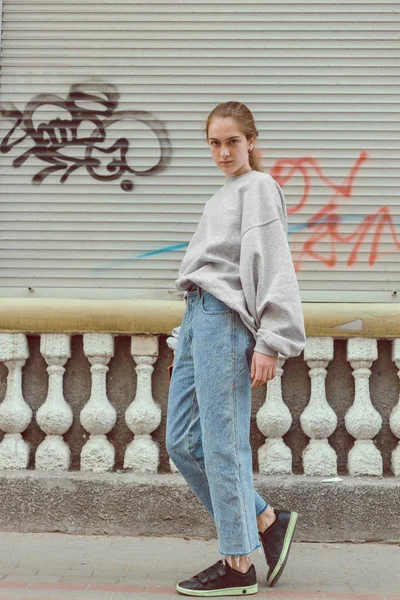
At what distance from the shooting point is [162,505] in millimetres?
4324

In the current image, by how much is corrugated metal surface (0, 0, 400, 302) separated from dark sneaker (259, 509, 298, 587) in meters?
2.20

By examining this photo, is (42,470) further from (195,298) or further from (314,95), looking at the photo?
(314,95)

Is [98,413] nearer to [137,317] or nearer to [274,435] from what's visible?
[137,317]

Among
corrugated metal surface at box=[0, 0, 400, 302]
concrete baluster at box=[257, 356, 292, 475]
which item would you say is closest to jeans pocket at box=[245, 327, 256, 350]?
concrete baluster at box=[257, 356, 292, 475]

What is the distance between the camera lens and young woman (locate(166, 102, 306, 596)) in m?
3.22

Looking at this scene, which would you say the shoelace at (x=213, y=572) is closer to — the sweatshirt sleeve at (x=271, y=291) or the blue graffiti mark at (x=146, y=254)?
the sweatshirt sleeve at (x=271, y=291)

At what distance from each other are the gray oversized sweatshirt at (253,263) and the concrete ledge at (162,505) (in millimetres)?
1336

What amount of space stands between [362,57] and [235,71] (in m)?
0.83

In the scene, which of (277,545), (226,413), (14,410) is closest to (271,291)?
(226,413)

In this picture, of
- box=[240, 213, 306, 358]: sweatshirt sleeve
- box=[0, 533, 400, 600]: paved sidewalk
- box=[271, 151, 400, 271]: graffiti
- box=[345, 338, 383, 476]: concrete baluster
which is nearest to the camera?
box=[240, 213, 306, 358]: sweatshirt sleeve

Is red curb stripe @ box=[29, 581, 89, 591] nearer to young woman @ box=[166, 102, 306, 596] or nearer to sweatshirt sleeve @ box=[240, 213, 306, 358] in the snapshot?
young woman @ box=[166, 102, 306, 596]

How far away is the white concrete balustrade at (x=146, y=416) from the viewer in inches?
173

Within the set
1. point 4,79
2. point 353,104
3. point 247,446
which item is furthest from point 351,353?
point 4,79

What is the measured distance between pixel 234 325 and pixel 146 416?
1295mm
